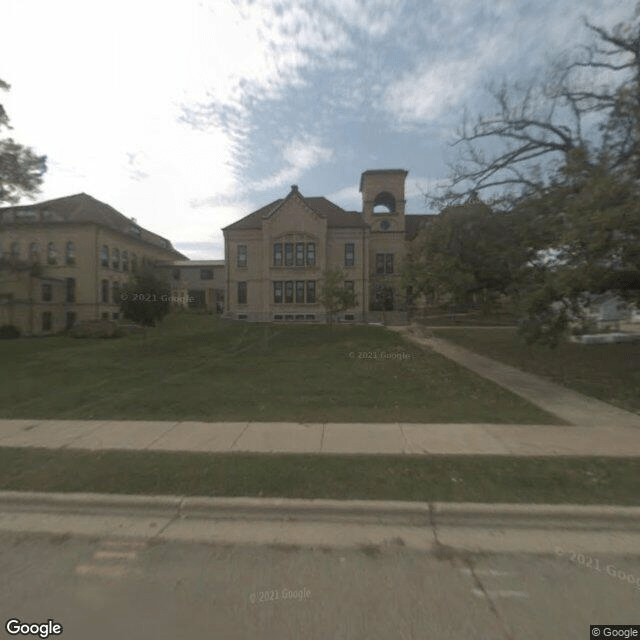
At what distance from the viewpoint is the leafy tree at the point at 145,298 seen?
16656mm

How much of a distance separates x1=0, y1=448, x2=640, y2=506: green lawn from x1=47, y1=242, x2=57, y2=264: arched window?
3656 centimetres

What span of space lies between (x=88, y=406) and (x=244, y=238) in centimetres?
2837

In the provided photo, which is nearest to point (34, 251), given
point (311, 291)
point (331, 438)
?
point (311, 291)

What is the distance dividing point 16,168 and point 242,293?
19.0m

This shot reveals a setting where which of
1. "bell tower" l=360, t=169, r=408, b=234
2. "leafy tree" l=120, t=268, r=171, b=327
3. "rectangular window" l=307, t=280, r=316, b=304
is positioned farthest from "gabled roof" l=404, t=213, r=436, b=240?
"leafy tree" l=120, t=268, r=171, b=327

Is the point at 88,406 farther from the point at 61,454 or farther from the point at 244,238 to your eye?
the point at 244,238

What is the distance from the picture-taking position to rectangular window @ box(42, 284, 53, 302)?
31208 millimetres

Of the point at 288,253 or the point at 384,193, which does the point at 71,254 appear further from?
the point at 384,193

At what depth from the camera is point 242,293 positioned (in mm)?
33781

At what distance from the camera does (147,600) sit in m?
2.48

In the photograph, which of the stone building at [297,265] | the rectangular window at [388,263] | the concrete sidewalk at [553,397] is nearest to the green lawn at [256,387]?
the concrete sidewalk at [553,397]

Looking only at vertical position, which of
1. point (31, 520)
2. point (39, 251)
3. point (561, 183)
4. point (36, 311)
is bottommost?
point (31, 520)

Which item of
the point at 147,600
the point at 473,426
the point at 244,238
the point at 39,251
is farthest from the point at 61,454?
the point at 39,251

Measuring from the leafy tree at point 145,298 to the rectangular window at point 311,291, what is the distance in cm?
1674
